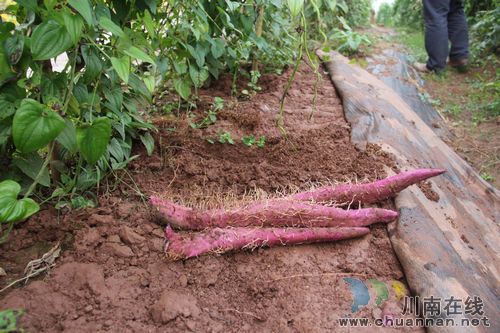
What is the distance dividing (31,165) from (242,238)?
32.2 inches

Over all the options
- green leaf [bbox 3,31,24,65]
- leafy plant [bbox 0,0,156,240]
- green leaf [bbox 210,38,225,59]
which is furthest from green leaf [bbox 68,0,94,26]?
green leaf [bbox 210,38,225,59]

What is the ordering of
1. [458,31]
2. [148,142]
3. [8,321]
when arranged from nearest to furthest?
[8,321] < [148,142] < [458,31]

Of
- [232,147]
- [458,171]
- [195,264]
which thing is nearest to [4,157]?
[195,264]

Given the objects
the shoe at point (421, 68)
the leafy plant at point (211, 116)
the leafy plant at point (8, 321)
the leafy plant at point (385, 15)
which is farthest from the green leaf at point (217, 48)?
the leafy plant at point (385, 15)

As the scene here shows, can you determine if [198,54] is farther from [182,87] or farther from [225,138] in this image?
[225,138]

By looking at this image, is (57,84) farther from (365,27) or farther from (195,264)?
(365,27)

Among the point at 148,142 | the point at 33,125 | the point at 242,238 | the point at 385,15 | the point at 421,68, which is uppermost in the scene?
the point at 33,125

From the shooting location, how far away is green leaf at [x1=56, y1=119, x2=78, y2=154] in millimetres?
1402

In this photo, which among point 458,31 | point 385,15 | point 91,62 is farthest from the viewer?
point 385,15

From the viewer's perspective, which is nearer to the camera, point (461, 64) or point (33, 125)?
point (33, 125)

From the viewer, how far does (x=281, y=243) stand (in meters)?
1.66

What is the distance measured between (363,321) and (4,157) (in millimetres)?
1410

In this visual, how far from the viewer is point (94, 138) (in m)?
1.35

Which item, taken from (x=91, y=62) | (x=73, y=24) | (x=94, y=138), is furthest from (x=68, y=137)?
(x=73, y=24)
